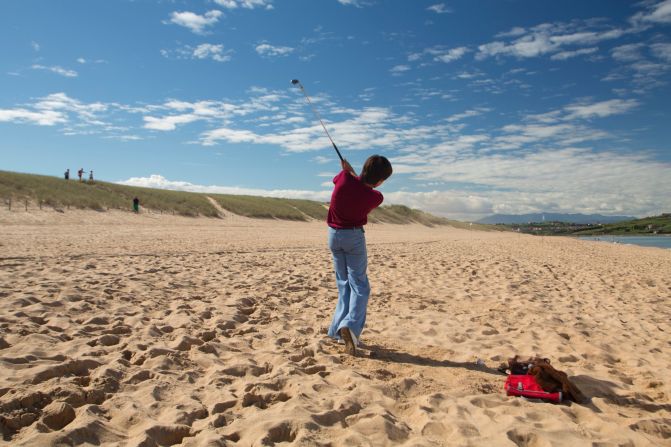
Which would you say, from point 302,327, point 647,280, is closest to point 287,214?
point 647,280

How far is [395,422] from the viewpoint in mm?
2898

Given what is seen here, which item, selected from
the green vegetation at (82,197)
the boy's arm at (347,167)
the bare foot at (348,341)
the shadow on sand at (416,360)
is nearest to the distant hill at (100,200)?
the green vegetation at (82,197)

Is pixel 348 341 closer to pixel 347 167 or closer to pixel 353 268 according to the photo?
pixel 353 268

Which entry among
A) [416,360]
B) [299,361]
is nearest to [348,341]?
[299,361]

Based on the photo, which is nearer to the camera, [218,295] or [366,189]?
[366,189]

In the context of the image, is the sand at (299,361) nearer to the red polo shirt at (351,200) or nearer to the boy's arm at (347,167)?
the red polo shirt at (351,200)

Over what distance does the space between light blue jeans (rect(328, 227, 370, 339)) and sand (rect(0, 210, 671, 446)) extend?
1.19ft

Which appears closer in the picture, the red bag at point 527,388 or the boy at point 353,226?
the red bag at point 527,388

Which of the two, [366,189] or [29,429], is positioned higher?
[366,189]

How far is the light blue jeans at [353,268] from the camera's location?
4.31 m

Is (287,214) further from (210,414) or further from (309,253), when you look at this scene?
(210,414)

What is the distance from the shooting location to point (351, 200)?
4199 millimetres

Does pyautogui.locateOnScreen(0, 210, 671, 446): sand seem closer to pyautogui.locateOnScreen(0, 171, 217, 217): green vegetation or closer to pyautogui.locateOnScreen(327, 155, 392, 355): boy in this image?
pyautogui.locateOnScreen(327, 155, 392, 355): boy

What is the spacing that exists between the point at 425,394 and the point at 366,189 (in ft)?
6.10
